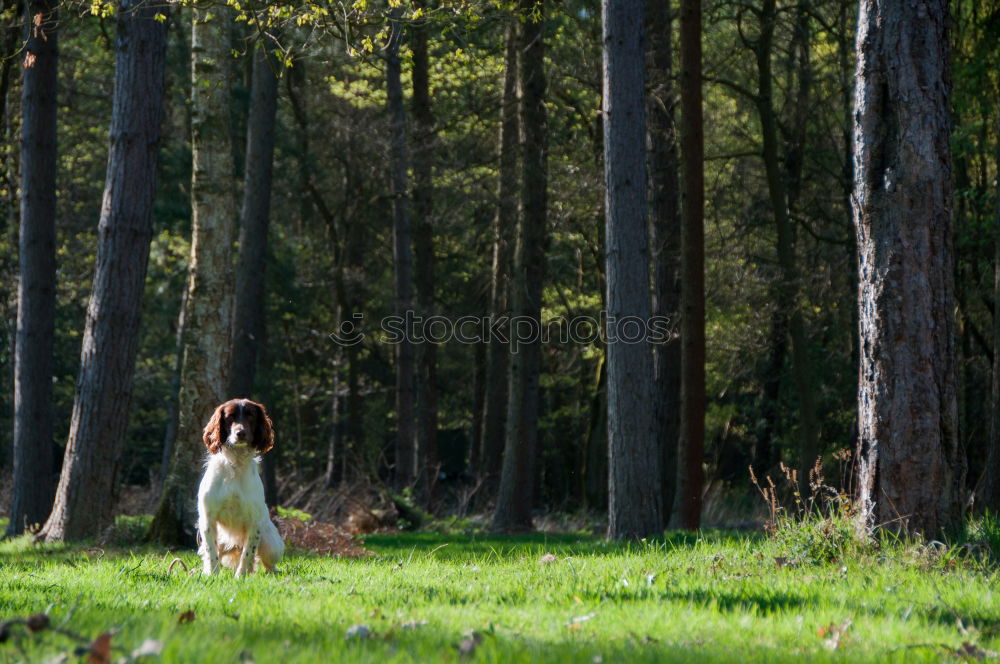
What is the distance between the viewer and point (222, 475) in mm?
8750

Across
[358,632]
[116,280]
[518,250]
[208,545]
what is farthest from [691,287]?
[358,632]

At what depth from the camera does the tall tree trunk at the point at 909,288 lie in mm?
8023

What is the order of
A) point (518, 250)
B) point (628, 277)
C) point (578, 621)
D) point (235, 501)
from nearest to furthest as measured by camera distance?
point (578, 621) → point (235, 501) → point (628, 277) → point (518, 250)

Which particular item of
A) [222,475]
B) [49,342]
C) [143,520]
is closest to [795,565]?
[222,475]

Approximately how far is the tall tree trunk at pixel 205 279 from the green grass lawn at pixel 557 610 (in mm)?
4186

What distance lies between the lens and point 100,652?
3.78 meters

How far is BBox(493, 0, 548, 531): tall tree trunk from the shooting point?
66.2ft

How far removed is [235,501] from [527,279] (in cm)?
1249

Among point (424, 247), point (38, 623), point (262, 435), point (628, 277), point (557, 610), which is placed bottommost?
point (557, 610)

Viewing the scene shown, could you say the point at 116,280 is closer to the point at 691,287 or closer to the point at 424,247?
the point at 691,287

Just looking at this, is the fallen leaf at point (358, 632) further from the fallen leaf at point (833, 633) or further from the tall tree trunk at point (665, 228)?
the tall tree trunk at point (665, 228)

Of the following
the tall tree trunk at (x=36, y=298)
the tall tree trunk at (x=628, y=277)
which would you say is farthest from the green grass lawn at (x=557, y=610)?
the tall tree trunk at (x=36, y=298)

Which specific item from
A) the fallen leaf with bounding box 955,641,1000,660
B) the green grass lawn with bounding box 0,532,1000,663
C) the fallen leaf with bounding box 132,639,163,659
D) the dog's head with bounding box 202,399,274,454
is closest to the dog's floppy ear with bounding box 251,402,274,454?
the dog's head with bounding box 202,399,274,454

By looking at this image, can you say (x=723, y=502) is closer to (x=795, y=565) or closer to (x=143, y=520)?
(x=143, y=520)
